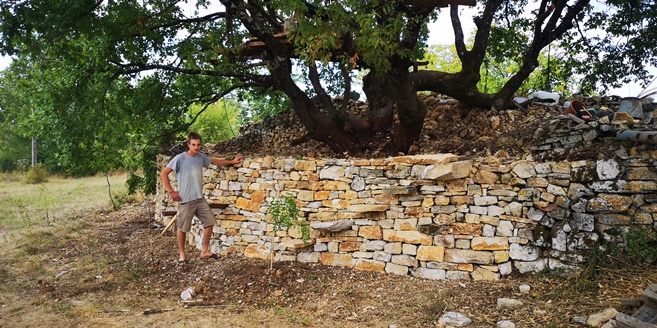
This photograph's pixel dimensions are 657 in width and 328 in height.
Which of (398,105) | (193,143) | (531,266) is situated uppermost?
(398,105)

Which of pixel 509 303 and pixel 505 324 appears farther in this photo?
pixel 509 303

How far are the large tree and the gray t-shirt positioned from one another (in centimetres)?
201

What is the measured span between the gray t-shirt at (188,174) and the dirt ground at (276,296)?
1016 millimetres

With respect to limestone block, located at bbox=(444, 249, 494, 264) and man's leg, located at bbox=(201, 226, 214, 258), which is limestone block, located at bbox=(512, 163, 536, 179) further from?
man's leg, located at bbox=(201, 226, 214, 258)

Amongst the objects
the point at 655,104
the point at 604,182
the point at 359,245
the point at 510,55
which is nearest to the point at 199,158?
the point at 359,245

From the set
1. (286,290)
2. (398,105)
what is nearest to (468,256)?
(286,290)

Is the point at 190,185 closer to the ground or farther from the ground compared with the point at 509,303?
farther from the ground

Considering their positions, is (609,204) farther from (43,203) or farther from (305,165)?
(43,203)

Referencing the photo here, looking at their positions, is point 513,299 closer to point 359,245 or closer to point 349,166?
point 359,245

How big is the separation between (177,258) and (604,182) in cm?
565

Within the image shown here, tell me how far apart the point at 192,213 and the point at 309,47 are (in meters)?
2.63

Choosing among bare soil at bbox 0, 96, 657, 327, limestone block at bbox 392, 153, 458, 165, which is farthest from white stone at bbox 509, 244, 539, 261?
limestone block at bbox 392, 153, 458, 165

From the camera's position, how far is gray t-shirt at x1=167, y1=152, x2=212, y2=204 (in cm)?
596

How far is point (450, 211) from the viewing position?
5.40 m
